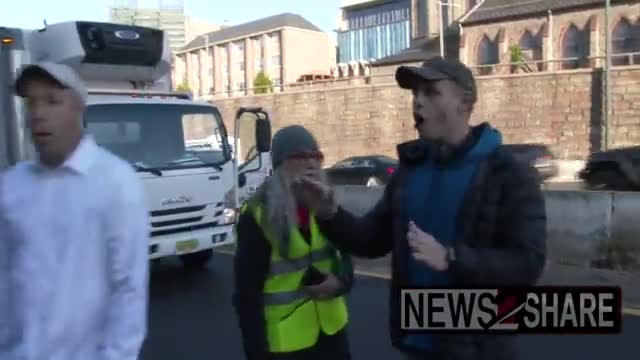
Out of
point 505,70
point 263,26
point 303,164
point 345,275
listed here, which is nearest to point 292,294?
point 345,275

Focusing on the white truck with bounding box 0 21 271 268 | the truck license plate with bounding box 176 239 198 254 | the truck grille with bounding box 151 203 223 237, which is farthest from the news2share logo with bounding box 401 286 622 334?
the truck license plate with bounding box 176 239 198 254

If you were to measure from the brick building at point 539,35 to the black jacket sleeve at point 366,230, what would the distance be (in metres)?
45.1

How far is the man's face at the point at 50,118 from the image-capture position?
2.40 meters

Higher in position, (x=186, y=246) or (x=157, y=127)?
(x=157, y=127)

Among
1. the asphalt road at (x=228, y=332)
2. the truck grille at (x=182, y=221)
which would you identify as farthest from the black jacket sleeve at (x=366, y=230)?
the truck grille at (x=182, y=221)

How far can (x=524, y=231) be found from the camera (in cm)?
239

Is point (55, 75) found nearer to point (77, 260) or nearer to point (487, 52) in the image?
point (77, 260)

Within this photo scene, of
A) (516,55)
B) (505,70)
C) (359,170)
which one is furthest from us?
(516,55)

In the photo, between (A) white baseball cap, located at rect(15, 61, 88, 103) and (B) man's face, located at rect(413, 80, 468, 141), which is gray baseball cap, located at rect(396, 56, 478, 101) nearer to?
(B) man's face, located at rect(413, 80, 468, 141)

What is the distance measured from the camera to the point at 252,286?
3.35m

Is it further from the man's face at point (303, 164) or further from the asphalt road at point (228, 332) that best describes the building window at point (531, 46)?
the man's face at point (303, 164)

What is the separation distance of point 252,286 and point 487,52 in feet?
206

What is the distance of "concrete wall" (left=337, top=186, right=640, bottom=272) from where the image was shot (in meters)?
9.55

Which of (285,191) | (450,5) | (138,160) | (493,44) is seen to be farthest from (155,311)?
(450,5)
